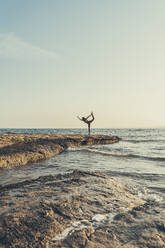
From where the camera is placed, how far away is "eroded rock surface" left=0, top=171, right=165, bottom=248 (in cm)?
258

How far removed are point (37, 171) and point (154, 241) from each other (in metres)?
5.95

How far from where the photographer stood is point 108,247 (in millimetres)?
2500

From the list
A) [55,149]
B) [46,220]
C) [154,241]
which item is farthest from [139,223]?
[55,149]

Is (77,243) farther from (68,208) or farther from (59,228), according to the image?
(68,208)

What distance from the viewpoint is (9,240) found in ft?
8.14

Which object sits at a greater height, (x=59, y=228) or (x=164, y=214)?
(x=59, y=228)

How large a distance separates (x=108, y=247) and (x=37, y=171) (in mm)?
5843

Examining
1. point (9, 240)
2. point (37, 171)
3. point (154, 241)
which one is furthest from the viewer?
point (37, 171)

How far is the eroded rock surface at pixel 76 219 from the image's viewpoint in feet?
8.46

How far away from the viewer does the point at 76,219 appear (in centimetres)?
314

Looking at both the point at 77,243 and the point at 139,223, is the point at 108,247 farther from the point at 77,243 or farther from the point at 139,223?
the point at 139,223

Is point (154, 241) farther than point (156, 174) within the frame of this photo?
No

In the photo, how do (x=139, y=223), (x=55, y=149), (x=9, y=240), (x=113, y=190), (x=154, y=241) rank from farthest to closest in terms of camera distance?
(x=55, y=149) < (x=113, y=190) < (x=139, y=223) < (x=154, y=241) < (x=9, y=240)

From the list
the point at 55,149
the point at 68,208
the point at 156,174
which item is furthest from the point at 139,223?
the point at 55,149
